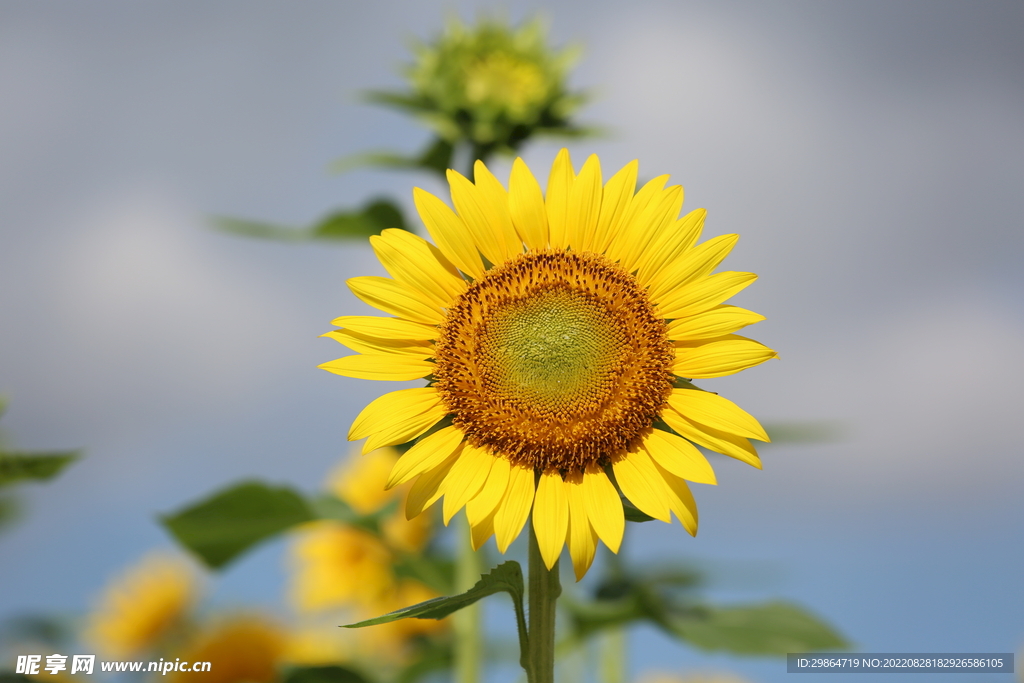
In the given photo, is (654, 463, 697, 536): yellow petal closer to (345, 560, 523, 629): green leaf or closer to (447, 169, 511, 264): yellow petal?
(345, 560, 523, 629): green leaf

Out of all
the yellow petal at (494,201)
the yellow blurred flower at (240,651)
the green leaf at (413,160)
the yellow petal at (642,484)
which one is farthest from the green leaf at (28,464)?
the yellow blurred flower at (240,651)

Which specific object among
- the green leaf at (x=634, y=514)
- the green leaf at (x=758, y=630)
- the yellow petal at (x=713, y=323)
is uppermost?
the yellow petal at (x=713, y=323)

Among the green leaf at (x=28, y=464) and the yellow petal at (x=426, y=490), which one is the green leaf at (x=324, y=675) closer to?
the green leaf at (x=28, y=464)

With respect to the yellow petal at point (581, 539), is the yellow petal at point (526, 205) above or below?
above

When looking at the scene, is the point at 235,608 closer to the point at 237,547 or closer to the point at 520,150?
the point at 237,547

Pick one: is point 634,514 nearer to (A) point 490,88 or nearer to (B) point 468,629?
(B) point 468,629
